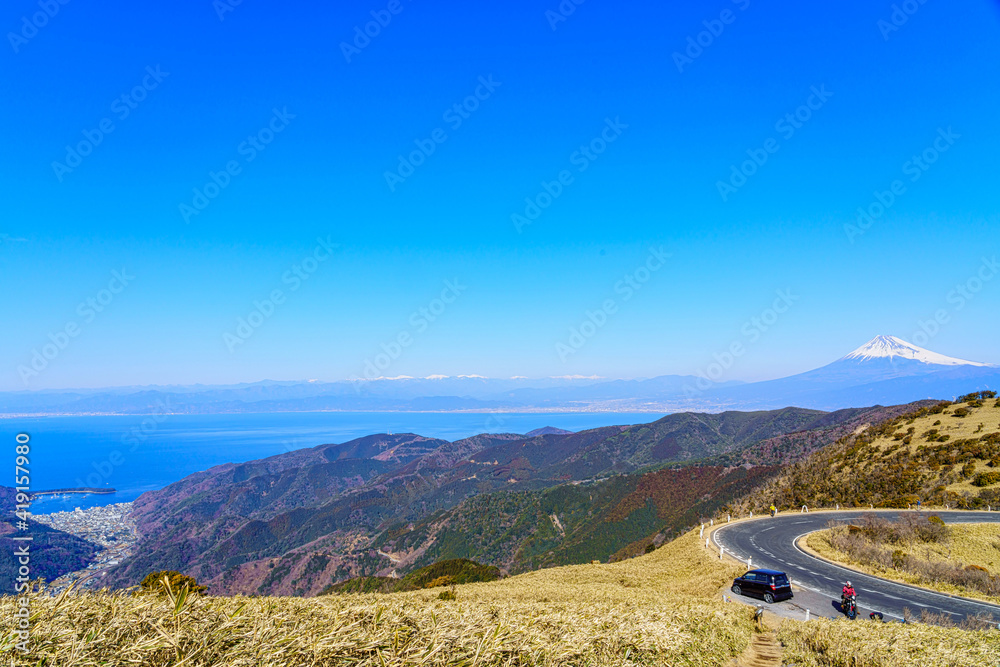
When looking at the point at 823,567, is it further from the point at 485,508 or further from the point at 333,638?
the point at 485,508

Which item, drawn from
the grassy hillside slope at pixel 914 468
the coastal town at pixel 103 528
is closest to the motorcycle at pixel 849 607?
the grassy hillside slope at pixel 914 468

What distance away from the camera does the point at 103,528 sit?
15425 centimetres

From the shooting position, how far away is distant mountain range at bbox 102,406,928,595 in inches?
3164

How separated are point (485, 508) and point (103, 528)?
136873 mm

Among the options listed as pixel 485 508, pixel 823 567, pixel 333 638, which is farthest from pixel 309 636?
pixel 485 508

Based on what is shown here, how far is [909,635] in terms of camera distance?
10023mm

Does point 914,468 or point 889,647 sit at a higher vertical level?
point 889,647

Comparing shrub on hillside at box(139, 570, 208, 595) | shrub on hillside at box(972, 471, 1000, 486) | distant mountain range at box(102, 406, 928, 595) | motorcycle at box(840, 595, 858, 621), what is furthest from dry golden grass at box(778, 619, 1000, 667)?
distant mountain range at box(102, 406, 928, 595)

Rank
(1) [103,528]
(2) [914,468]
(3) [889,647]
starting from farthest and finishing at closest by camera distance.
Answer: (1) [103,528] → (2) [914,468] → (3) [889,647]

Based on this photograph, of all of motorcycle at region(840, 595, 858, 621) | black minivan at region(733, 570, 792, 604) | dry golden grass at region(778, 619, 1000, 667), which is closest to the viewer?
dry golden grass at region(778, 619, 1000, 667)

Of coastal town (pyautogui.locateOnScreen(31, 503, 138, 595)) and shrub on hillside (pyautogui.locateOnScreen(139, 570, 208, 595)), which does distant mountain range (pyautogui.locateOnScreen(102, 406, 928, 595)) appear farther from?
shrub on hillside (pyautogui.locateOnScreen(139, 570, 208, 595))

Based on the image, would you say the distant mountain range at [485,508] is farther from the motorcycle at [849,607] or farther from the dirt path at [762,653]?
the dirt path at [762,653]

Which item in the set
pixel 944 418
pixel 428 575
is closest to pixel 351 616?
pixel 428 575

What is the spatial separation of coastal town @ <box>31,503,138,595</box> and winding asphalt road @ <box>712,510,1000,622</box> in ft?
457
